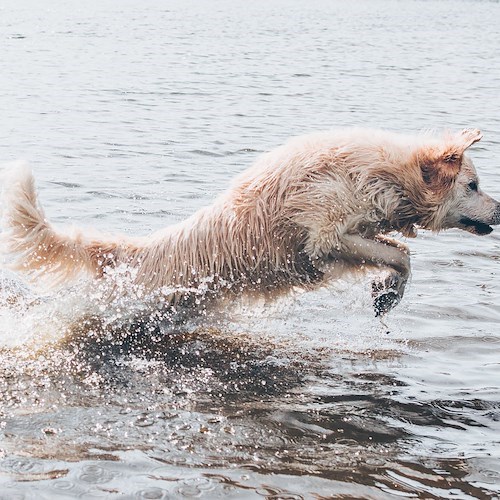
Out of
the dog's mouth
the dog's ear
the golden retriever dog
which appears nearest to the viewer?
the golden retriever dog

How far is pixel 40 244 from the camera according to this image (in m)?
6.19

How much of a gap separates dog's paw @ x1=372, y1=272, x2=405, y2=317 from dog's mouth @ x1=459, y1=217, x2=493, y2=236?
679 mm

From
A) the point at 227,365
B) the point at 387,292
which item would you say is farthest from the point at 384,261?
the point at 227,365

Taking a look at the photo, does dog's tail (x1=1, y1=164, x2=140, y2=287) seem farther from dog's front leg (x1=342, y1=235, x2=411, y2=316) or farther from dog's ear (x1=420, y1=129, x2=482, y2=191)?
dog's ear (x1=420, y1=129, x2=482, y2=191)

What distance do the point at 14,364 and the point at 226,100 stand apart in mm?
12430

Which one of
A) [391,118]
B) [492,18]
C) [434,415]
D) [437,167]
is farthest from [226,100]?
[492,18]

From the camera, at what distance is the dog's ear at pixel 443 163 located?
6.48m

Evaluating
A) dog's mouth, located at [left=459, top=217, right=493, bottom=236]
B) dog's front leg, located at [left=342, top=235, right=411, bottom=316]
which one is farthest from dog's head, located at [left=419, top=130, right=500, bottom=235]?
dog's front leg, located at [left=342, top=235, right=411, bottom=316]

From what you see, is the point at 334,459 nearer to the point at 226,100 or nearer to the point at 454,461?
the point at 454,461

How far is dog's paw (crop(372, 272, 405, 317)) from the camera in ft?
21.7

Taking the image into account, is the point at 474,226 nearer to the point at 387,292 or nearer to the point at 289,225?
the point at 387,292

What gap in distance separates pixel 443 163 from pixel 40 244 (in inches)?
115

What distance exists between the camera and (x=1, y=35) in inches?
1113

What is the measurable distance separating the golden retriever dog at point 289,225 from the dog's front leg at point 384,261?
11mm
